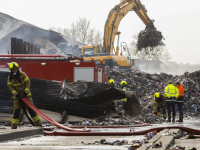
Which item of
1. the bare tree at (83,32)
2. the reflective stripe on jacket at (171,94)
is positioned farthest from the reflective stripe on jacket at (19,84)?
the bare tree at (83,32)

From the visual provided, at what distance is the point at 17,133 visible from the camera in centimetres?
689

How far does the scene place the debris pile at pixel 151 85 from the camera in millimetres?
21109

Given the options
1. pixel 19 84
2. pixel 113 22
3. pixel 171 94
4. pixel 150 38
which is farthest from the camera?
pixel 150 38

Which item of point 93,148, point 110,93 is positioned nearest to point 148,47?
point 110,93

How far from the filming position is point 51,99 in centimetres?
1269

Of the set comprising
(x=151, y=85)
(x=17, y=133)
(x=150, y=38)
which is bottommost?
(x=17, y=133)

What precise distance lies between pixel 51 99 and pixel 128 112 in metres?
3.71

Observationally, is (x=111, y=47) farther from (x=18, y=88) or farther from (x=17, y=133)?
(x=17, y=133)

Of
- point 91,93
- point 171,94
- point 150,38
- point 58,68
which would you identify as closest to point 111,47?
point 150,38

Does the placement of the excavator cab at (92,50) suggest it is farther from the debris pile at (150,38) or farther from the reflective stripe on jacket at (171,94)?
the reflective stripe on jacket at (171,94)

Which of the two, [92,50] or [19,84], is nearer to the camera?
[19,84]

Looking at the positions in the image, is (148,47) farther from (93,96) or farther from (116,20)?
(93,96)

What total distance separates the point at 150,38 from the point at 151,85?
155 inches

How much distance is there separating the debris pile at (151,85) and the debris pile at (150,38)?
7.59 ft
